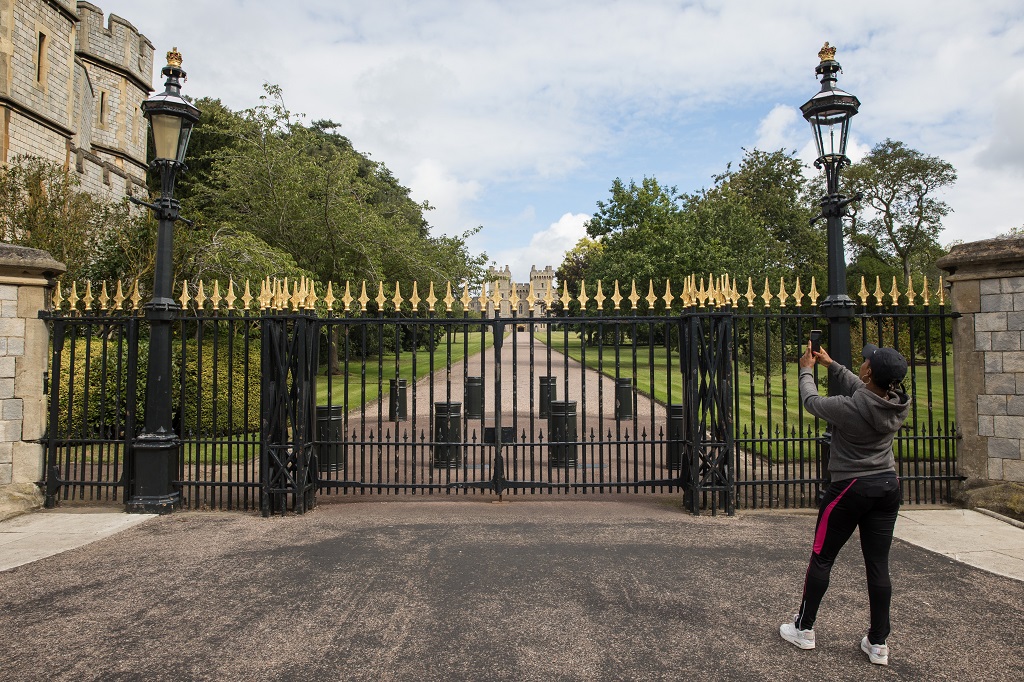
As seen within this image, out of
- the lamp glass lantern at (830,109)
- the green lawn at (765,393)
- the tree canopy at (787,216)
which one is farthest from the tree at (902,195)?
the lamp glass lantern at (830,109)

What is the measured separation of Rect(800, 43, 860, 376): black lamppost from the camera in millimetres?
6527

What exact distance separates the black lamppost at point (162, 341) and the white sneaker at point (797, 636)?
6.24 metres

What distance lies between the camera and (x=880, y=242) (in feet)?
143

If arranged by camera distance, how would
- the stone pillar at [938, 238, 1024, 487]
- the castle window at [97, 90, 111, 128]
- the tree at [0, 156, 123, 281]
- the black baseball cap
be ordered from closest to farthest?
the black baseball cap < the stone pillar at [938, 238, 1024, 487] < the tree at [0, 156, 123, 281] < the castle window at [97, 90, 111, 128]

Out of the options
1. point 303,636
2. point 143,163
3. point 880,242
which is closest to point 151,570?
point 303,636

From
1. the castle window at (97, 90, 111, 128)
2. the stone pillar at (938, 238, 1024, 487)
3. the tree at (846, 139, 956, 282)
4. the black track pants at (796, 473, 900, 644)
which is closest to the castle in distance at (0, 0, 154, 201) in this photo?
the castle window at (97, 90, 111, 128)

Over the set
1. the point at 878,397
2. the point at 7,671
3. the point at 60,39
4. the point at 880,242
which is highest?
the point at 60,39

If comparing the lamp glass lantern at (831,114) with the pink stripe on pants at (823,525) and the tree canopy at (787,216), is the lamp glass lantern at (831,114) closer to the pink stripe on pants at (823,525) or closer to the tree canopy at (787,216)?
the pink stripe on pants at (823,525)

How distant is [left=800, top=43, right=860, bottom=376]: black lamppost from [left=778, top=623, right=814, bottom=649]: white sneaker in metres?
3.61

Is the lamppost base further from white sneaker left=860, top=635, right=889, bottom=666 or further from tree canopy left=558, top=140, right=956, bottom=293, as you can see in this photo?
tree canopy left=558, top=140, right=956, bottom=293

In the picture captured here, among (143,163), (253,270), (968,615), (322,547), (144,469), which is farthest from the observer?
Result: (143,163)

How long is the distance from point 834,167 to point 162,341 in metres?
7.66

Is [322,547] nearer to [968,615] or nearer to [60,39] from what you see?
[968,615]

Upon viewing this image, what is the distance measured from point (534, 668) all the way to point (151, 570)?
3.45 m
